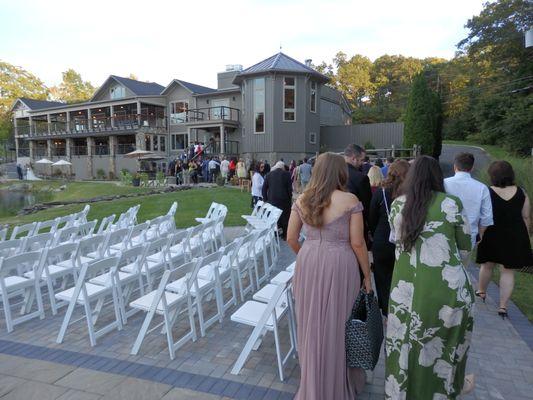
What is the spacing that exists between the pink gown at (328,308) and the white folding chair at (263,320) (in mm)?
471

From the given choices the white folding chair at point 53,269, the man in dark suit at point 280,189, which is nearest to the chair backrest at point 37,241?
the white folding chair at point 53,269

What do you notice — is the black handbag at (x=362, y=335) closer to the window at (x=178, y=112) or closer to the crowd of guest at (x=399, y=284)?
the crowd of guest at (x=399, y=284)

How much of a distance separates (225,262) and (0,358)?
259 cm

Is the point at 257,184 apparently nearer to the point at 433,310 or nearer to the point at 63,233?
the point at 63,233

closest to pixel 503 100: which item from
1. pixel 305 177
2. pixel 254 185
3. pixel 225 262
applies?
pixel 305 177

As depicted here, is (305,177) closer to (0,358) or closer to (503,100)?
(0,358)

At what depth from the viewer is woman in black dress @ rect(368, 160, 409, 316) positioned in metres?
3.62

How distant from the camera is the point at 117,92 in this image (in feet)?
116

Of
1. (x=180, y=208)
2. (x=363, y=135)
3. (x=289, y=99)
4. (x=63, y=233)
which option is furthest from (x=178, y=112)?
(x=63, y=233)

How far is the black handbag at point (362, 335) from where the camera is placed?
2.63 meters

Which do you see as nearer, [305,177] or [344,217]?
[344,217]

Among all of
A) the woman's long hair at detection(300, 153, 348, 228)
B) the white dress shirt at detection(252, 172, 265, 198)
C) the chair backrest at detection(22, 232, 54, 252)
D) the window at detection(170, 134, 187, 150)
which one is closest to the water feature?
the window at detection(170, 134, 187, 150)

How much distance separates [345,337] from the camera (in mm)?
2682

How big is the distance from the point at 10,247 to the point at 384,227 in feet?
16.6
